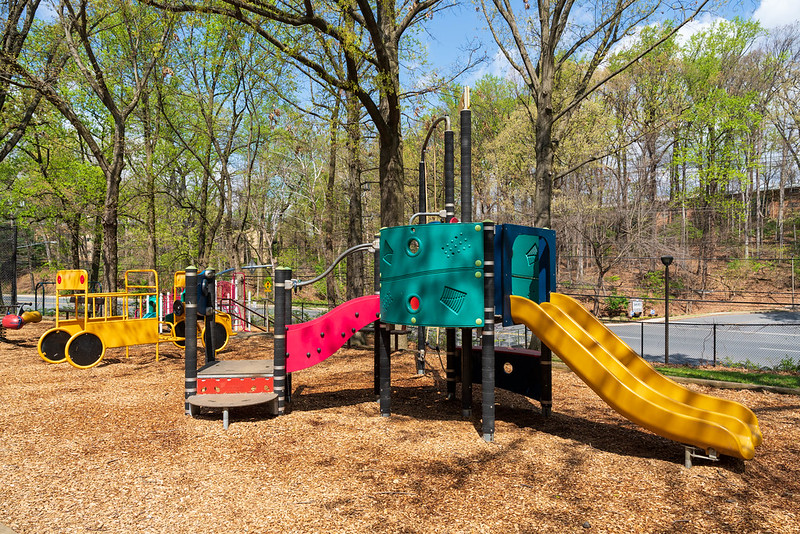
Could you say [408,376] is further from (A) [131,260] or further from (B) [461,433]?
(A) [131,260]

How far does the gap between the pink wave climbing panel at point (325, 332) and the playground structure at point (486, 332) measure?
0.01m

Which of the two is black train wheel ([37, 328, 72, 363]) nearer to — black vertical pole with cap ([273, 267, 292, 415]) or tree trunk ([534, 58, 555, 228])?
black vertical pole with cap ([273, 267, 292, 415])

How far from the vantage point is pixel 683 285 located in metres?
30.1

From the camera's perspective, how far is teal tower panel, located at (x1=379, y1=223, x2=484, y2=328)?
17.3 ft

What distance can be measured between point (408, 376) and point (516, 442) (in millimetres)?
3679

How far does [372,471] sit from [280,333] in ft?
7.64

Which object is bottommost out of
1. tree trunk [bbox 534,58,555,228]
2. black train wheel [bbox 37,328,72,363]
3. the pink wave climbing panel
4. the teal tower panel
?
black train wheel [bbox 37,328,72,363]

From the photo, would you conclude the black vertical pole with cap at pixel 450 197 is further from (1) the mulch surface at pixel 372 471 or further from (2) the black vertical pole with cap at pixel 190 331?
(2) the black vertical pole with cap at pixel 190 331

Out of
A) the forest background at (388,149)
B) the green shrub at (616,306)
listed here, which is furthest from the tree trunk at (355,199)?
the green shrub at (616,306)

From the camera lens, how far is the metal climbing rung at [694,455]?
14.6 feet

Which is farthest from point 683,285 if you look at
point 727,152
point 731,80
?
point 731,80

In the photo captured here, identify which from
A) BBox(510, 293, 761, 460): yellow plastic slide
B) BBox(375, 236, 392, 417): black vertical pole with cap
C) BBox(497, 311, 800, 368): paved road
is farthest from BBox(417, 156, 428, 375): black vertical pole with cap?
BBox(497, 311, 800, 368): paved road

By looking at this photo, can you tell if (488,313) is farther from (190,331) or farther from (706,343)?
(706,343)

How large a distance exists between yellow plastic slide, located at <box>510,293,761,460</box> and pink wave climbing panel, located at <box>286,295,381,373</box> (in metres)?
1.97
